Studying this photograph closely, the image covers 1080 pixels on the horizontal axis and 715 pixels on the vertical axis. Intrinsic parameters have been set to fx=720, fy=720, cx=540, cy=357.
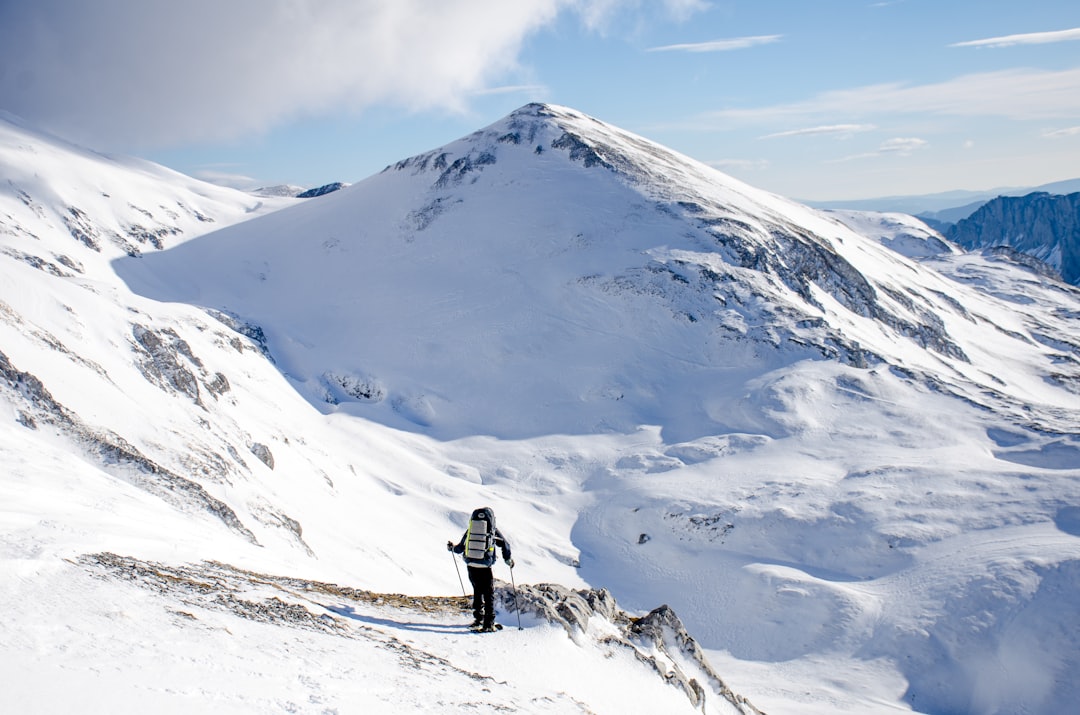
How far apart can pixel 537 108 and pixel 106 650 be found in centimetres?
10227

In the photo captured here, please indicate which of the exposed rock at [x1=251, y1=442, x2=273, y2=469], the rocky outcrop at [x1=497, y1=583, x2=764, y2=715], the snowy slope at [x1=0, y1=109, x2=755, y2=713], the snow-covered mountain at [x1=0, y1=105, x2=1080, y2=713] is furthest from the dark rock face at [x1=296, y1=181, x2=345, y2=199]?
the rocky outcrop at [x1=497, y1=583, x2=764, y2=715]

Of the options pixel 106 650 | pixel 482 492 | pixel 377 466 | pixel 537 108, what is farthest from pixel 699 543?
pixel 537 108

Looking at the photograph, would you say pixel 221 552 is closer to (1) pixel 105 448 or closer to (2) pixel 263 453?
(1) pixel 105 448

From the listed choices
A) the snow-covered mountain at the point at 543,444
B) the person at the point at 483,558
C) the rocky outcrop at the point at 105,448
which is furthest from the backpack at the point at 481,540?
the rocky outcrop at the point at 105,448

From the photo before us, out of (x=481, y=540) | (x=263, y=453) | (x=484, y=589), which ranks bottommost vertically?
(x=263, y=453)

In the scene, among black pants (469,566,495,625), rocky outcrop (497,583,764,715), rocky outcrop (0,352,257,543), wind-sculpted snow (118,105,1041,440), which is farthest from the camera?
wind-sculpted snow (118,105,1041,440)

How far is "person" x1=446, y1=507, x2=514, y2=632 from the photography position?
1397cm

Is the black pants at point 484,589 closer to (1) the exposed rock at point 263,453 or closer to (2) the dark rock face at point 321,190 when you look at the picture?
(1) the exposed rock at point 263,453

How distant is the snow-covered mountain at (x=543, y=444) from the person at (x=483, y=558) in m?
0.62

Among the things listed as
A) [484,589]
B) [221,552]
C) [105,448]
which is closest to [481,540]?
[484,589]

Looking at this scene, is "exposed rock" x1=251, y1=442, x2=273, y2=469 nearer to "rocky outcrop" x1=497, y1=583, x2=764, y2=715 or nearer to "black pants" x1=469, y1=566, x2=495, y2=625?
"rocky outcrop" x1=497, y1=583, x2=764, y2=715

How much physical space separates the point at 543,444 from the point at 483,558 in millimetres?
43534

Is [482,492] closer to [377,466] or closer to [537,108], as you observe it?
[377,466]

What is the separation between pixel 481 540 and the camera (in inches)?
555
